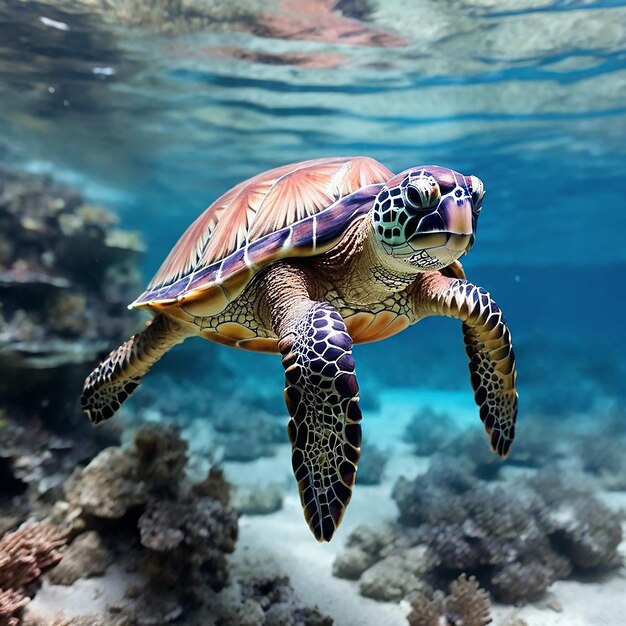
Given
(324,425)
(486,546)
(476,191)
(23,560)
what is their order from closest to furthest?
(324,425) → (476,191) → (23,560) → (486,546)

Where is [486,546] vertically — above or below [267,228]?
below

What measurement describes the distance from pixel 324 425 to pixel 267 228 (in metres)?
1.43

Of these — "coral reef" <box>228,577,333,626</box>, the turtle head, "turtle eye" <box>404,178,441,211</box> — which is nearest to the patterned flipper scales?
the turtle head

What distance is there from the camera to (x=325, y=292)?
10.5ft

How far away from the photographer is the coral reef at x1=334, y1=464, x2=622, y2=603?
4.17 metres

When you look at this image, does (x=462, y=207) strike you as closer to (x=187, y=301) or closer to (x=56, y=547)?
(x=187, y=301)

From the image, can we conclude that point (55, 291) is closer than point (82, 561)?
No

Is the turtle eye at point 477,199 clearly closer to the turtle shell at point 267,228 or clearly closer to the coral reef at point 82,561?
the turtle shell at point 267,228

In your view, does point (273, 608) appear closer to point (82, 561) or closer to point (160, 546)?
point (160, 546)

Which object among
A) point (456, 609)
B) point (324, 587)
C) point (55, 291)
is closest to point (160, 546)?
point (324, 587)

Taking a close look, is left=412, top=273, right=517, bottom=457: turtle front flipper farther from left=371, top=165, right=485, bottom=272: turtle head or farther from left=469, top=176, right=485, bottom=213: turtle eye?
left=469, top=176, right=485, bottom=213: turtle eye

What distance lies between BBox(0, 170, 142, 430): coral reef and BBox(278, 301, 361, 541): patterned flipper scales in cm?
513

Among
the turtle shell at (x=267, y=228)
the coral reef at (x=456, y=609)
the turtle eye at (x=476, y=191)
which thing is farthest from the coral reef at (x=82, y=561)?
the turtle eye at (x=476, y=191)

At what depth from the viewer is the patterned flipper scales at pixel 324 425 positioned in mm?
2125
